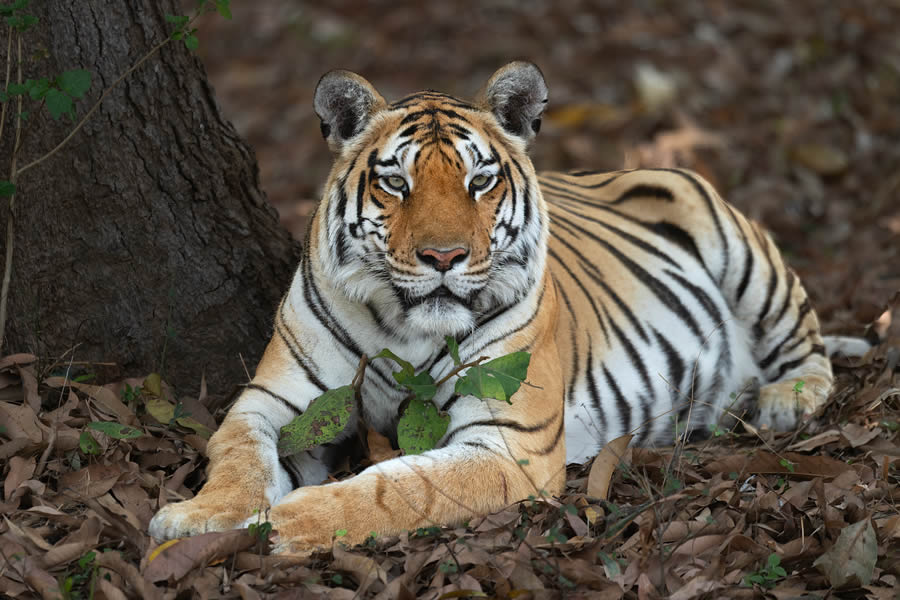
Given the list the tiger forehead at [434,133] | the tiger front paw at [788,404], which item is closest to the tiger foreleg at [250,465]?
the tiger forehead at [434,133]

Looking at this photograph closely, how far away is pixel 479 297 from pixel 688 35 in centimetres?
658

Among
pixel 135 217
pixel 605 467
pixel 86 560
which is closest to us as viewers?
pixel 86 560

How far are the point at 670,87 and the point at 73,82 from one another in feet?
19.7

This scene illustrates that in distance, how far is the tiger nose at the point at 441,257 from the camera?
309cm

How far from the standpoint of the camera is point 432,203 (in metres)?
3.21

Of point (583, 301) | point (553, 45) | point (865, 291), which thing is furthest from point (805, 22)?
point (583, 301)

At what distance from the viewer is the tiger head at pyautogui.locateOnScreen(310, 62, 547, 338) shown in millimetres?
3182

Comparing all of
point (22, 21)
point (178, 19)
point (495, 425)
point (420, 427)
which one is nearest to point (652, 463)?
point (495, 425)

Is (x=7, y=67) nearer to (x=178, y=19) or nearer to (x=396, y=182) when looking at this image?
(x=178, y=19)

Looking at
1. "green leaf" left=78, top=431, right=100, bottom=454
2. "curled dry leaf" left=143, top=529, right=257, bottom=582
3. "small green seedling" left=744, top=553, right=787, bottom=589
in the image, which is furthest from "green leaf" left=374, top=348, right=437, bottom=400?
"small green seedling" left=744, top=553, right=787, bottom=589

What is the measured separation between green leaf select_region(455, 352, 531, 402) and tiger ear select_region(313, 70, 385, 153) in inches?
38.0

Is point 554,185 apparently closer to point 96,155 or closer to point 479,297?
point 479,297

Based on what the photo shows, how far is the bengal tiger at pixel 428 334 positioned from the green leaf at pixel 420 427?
0.06 metres

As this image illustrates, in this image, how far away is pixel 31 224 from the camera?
3658 mm
